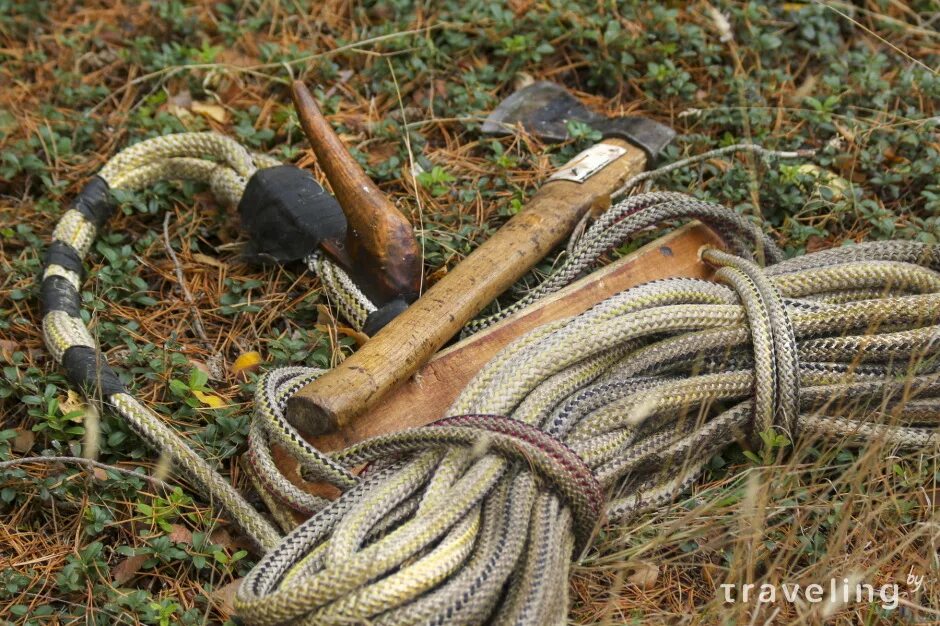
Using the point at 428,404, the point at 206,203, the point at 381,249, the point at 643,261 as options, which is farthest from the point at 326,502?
the point at 206,203

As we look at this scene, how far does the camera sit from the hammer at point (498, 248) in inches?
82.7

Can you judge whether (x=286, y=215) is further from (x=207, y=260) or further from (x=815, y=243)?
(x=815, y=243)

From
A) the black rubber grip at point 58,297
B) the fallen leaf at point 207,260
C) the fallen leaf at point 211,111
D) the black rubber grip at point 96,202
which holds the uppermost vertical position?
the fallen leaf at point 211,111

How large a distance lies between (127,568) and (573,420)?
98 centimetres

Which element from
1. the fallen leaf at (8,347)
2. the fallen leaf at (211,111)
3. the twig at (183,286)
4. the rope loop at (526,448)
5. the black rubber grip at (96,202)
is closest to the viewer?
the rope loop at (526,448)

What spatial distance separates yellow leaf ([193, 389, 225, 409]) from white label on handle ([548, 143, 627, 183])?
105 cm

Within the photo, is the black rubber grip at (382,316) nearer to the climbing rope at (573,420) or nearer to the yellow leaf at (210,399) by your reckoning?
the climbing rope at (573,420)

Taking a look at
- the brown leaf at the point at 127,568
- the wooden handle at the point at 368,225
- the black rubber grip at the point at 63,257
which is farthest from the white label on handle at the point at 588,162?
the brown leaf at the point at 127,568

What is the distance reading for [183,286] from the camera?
9.00ft

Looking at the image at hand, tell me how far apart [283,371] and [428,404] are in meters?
0.33

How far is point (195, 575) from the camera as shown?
2143 millimetres

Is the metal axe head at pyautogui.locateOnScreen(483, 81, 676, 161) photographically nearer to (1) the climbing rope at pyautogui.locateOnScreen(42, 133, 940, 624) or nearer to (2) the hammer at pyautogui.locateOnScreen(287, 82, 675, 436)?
(2) the hammer at pyautogui.locateOnScreen(287, 82, 675, 436)

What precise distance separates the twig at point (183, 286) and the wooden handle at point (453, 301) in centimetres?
63

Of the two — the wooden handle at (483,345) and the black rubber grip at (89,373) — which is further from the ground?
the black rubber grip at (89,373)
